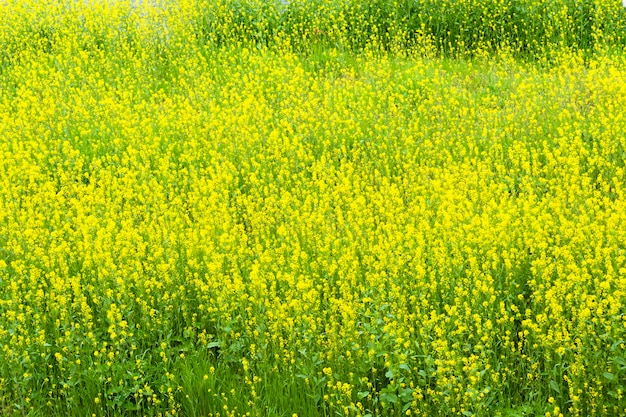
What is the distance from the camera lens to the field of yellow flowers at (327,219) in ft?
15.4

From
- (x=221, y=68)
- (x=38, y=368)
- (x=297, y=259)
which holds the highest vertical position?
(x=221, y=68)

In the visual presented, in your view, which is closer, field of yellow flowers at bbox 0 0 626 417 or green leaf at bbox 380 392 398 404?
green leaf at bbox 380 392 398 404

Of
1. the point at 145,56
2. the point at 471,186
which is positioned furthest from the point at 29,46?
the point at 471,186

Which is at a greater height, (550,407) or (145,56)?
(145,56)

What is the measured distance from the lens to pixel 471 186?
21.5 feet

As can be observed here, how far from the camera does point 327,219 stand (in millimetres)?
6090

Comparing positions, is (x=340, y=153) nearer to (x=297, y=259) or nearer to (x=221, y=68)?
(x=297, y=259)

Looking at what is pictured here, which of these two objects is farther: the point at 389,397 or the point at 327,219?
the point at 327,219

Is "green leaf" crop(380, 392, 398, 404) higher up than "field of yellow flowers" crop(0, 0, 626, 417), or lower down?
lower down

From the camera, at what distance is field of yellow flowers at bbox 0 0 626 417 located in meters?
4.68

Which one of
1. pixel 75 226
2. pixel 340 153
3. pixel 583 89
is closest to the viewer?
pixel 75 226

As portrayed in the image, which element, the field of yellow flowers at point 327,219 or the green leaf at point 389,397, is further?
the field of yellow flowers at point 327,219

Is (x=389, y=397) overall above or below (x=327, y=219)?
below

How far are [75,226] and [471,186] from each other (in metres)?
3.12
